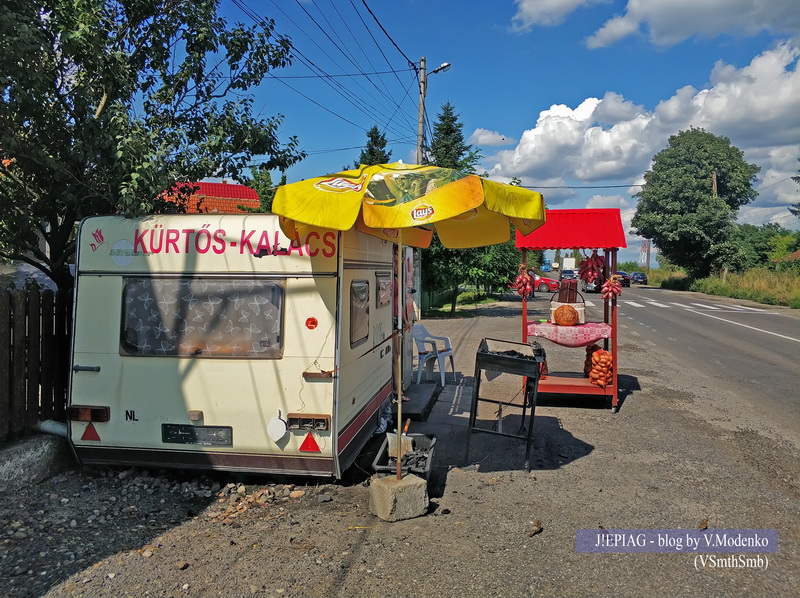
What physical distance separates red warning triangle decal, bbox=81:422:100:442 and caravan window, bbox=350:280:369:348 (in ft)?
7.59

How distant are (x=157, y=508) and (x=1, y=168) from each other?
375 cm

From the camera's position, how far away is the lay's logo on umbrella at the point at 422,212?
158 inches

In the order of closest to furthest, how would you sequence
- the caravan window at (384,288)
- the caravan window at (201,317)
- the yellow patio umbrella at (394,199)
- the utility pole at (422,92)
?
1. the yellow patio umbrella at (394,199)
2. the caravan window at (201,317)
3. the caravan window at (384,288)
4. the utility pole at (422,92)

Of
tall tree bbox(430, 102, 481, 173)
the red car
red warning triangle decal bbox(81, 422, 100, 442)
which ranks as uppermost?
tall tree bbox(430, 102, 481, 173)

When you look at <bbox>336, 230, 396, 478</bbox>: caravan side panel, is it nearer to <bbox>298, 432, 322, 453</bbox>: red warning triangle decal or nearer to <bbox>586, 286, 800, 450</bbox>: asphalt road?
<bbox>298, 432, 322, 453</bbox>: red warning triangle decal

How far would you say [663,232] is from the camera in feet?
141

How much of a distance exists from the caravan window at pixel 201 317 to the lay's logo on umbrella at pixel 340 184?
967 millimetres

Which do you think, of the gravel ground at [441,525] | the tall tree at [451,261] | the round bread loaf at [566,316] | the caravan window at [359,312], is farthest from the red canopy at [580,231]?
the tall tree at [451,261]

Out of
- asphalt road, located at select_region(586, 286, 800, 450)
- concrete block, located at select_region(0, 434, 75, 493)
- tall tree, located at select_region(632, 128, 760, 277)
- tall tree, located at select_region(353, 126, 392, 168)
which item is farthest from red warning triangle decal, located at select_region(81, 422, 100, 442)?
tall tree, located at select_region(632, 128, 760, 277)

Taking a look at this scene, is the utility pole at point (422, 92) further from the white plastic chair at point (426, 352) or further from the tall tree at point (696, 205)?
the tall tree at point (696, 205)

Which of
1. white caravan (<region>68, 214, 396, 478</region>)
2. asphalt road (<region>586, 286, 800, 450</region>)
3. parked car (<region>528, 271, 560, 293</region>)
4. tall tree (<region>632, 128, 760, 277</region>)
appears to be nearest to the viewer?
white caravan (<region>68, 214, 396, 478</region>)

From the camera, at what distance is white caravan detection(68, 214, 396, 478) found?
4.58 meters

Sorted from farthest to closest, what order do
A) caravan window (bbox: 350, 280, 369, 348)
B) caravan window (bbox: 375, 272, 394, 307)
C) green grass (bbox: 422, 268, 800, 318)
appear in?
green grass (bbox: 422, 268, 800, 318), caravan window (bbox: 375, 272, 394, 307), caravan window (bbox: 350, 280, 369, 348)

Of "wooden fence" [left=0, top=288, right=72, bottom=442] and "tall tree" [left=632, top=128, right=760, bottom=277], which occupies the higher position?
"tall tree" [left=632, top=128, right=760, bottom=277]
